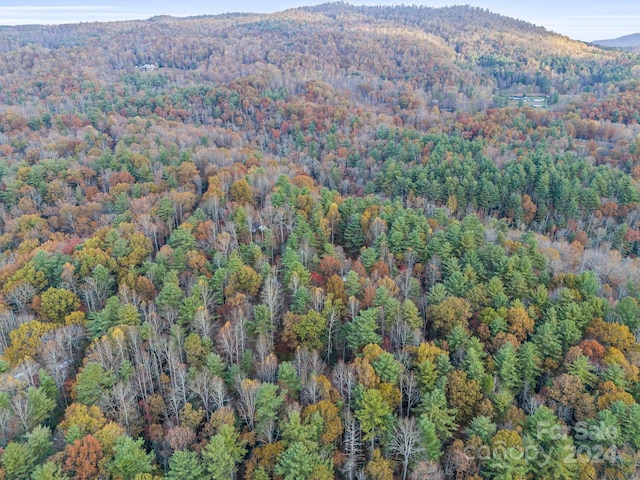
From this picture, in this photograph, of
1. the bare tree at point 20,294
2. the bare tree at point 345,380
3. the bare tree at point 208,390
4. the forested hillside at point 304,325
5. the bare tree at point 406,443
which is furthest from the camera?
the bare tree at point 20,294

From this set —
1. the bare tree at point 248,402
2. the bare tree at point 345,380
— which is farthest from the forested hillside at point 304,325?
the bare tree at point 345,380

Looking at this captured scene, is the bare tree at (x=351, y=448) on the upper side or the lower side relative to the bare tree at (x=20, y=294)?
lower

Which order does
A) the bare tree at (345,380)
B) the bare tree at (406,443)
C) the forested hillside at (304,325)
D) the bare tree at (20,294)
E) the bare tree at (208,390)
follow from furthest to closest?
the bare tree at (20,294)
the bare tree at (345,380)
the bare tree at (208,390)
the forested hillside at (304,325)
the bare tree at (406,443)

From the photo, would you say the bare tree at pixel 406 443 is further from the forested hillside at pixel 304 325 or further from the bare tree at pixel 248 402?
the bare tree at pixel 248 402

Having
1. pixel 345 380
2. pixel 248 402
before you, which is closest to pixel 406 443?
pixel 345 380

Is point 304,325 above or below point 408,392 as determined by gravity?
above

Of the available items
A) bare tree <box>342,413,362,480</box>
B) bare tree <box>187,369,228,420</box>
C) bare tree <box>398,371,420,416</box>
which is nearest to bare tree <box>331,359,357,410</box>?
bare tree <box>342,413,362,480</box>

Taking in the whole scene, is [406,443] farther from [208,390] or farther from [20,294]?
[20,294]

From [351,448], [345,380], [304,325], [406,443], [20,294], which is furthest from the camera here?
[20,294]

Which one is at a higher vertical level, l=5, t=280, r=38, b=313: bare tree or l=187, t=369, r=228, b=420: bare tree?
l=5, t=280, r=38, b=313: bare tree

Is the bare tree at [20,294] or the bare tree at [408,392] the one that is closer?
the bare tree at [408,392]

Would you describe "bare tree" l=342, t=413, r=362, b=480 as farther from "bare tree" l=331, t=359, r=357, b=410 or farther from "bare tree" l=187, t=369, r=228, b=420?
"bare tree" l=187, t=369, r=228, b=420
